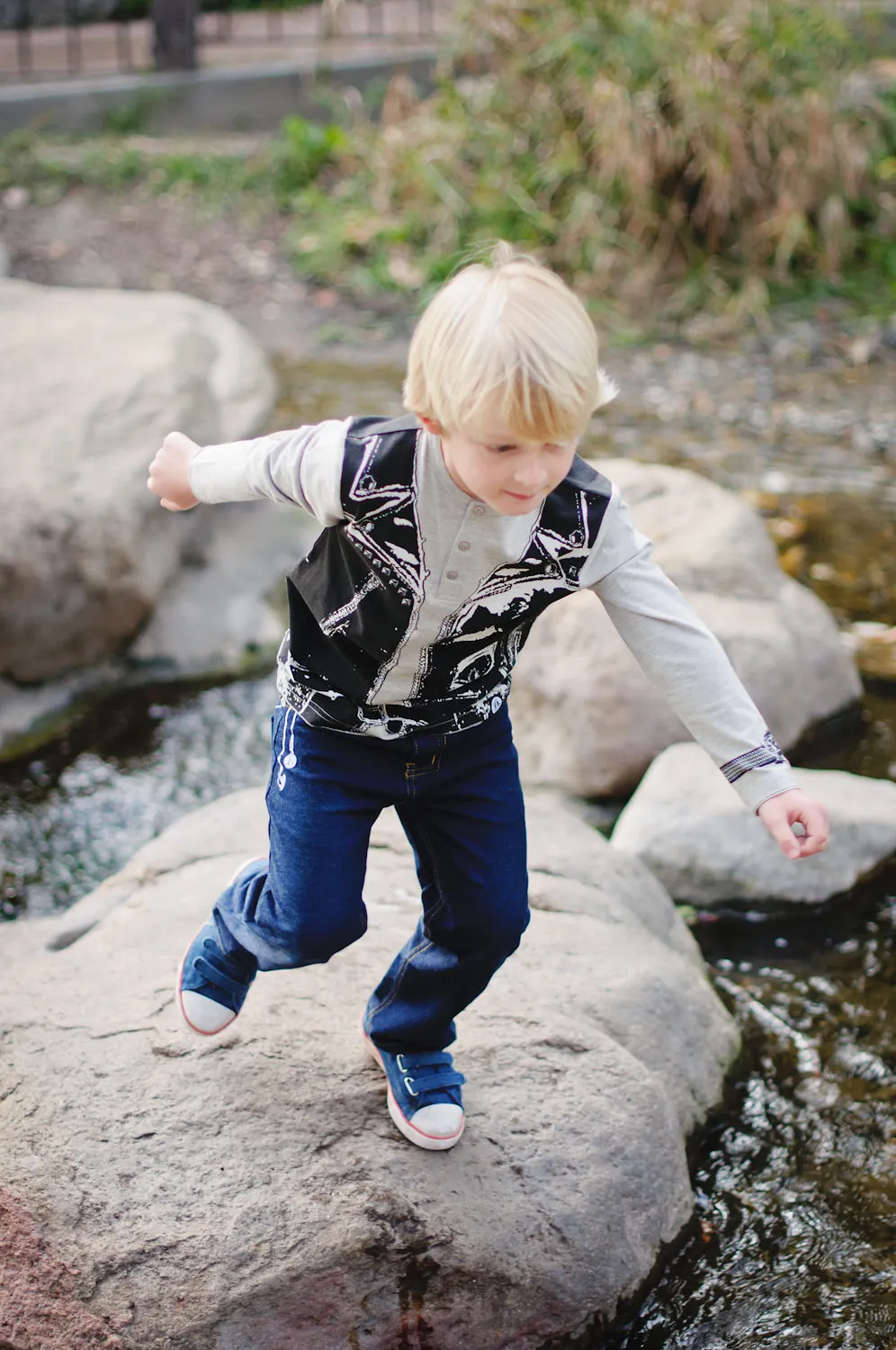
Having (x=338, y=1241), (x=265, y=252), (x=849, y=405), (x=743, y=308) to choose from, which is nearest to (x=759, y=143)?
(x=743, y=308)

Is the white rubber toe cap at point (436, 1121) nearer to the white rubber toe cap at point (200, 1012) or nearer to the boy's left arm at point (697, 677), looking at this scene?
the white rubber toe cap at point (200, 1012)

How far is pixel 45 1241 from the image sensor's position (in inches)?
76.1

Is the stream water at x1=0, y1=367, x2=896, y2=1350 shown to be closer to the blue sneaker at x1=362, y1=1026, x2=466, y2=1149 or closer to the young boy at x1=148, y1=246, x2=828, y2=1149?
the blue sneaker at x1=362, y1=1026, x2=466, y2=1149

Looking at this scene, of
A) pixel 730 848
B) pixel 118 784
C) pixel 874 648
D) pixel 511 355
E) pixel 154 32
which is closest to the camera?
pixel 511 355

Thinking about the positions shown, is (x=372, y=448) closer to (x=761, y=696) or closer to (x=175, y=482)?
(x=175, y=482)

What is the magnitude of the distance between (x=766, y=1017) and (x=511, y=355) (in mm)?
1742

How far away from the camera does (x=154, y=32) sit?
8109mm

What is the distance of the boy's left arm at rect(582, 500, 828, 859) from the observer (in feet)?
5.86

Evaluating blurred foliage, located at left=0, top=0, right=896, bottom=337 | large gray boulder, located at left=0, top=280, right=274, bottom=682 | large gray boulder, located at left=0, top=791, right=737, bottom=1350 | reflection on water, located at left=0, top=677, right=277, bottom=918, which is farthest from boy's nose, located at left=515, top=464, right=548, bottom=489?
blurred foliage, located at left=0, top=0, right=896, bottom=337

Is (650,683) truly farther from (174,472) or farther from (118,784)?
(174,472)

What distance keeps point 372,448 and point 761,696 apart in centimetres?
199

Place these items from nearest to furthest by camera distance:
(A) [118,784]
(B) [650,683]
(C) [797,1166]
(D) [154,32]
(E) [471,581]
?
(E) [471,581]
(C) [797,1166]
(B) [650,683]
(A) [118,784]
(D) [154,32]

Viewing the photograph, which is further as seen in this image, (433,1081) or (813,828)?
(433,1081)

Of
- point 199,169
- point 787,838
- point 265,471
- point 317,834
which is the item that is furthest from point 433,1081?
point 199,169
